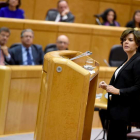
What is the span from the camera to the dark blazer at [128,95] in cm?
211

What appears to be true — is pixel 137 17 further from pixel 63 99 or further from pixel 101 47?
pixel 63 99

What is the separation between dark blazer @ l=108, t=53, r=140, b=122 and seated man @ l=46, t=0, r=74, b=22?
121 inches

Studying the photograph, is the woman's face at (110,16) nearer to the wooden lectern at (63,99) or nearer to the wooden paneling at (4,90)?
the wooden paneling at (4,90)

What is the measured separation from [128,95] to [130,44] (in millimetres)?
286

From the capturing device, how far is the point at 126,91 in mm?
2105

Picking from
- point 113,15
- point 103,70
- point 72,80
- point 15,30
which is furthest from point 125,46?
point 113,15

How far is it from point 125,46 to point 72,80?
459 millimetres

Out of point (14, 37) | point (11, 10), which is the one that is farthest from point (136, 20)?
point (14, 37)

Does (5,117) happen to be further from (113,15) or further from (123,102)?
(113,15)

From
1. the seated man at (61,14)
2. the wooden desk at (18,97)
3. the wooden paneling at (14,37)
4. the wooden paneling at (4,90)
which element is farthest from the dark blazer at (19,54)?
the seated man at (61,14)

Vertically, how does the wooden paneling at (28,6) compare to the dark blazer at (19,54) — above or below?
above

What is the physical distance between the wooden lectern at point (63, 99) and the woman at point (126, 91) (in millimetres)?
292

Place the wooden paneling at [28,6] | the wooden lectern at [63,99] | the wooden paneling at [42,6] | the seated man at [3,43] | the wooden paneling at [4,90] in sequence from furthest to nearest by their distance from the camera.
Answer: the wooden paneling at [42,6], the wooden paneling at [28,6], the seated man at [3,43], the wooden paneling at [4,90], the wooden lectern at [63,99]

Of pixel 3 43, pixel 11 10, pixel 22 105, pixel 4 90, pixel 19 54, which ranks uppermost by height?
pixel 11 10
